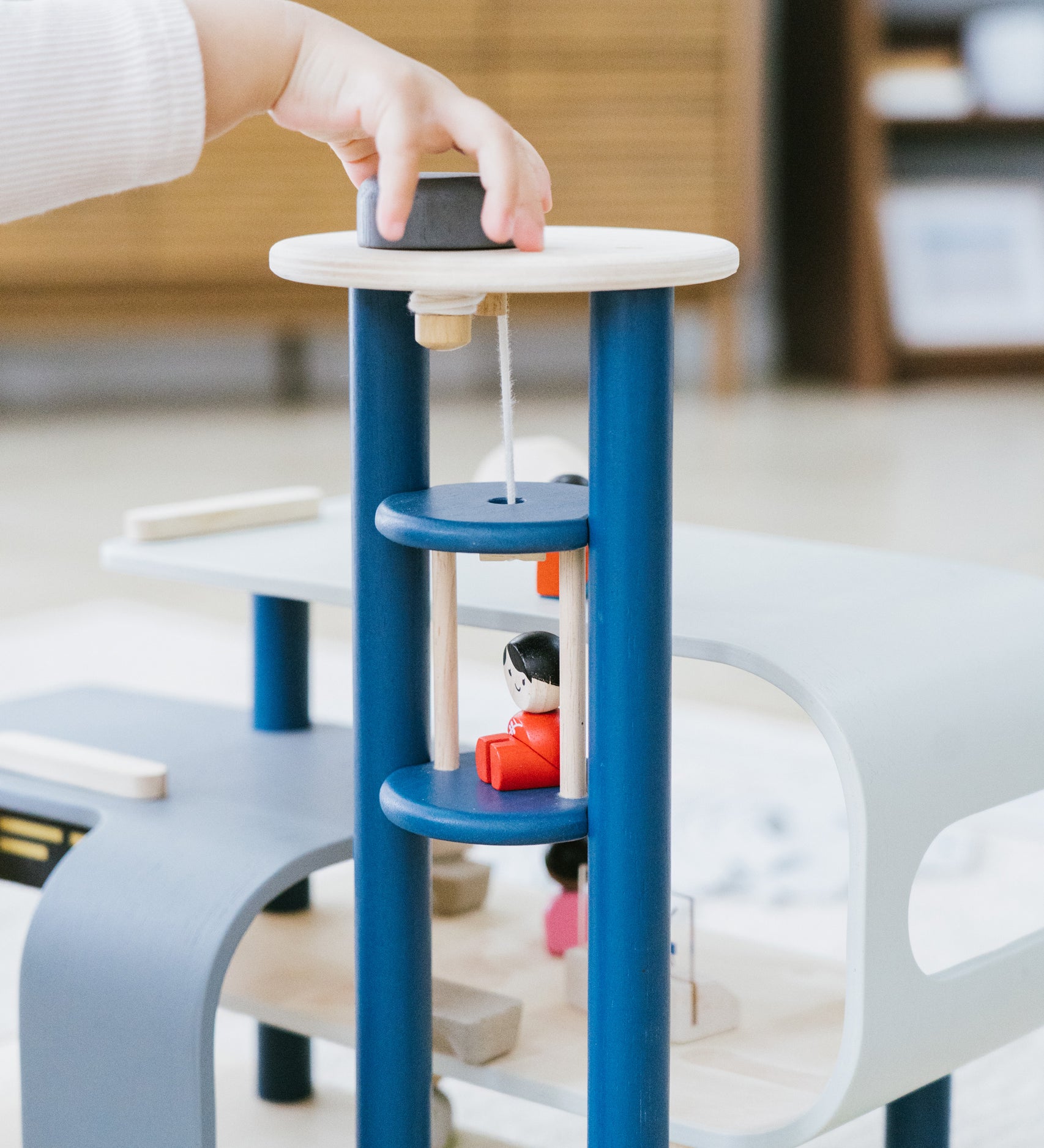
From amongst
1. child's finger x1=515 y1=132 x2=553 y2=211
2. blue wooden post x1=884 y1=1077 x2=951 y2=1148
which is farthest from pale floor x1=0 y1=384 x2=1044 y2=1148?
child's finger x1=515 y1=132 x2=553 y2=211

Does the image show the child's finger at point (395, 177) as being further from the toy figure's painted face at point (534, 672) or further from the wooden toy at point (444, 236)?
the toy figure's painted face at point (534, 672)

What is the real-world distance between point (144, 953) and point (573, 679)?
0.75 feet

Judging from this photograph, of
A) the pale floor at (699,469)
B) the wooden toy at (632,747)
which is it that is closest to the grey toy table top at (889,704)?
the wooden toy at (632,747)

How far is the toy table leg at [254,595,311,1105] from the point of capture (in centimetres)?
100

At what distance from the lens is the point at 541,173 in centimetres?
68

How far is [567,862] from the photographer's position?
0.97 metres

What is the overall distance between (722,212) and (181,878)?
9.44 feet

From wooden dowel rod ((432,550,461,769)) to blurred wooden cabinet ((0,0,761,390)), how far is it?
8.52 feet

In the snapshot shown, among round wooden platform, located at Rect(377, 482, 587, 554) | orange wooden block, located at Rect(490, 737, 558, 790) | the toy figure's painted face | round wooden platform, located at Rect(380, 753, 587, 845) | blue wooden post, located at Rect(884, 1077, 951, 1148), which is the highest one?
round wooden platform, located at Rect(377, 482, 587, 554)

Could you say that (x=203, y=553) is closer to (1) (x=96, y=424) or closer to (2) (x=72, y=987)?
(2) (x=72, y=987)

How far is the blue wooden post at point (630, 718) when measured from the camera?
0.64m

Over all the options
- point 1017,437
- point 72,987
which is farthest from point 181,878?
point 1017,437

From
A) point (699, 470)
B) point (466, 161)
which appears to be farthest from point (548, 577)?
point (466, 161)

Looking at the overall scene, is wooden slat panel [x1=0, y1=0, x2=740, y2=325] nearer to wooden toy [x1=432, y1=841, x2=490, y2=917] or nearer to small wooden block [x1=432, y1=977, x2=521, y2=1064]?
wooden toy [x1=432, y1=841, x2=490, y2=917]
